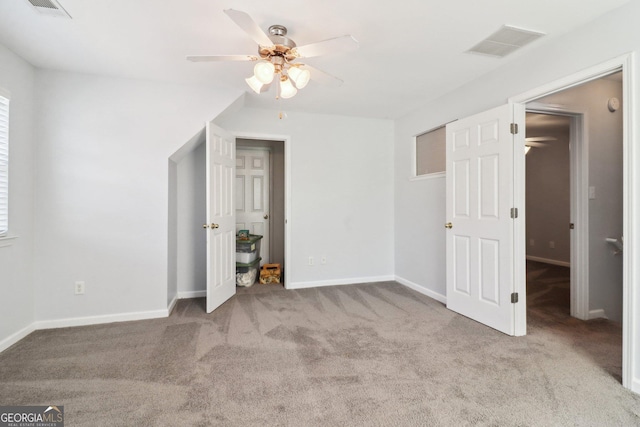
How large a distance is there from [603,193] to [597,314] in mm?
1237

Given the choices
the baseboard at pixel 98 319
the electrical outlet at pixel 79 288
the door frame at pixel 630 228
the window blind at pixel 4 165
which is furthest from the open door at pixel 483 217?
the window blind at pixel 4 165

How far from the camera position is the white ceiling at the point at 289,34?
6.37 feet

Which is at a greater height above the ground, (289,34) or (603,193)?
(289,34)

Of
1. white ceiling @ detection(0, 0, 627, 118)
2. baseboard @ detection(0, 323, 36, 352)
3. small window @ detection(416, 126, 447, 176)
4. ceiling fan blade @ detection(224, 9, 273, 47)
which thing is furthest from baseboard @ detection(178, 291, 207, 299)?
small window @ detection(416, 126, 447, 176)

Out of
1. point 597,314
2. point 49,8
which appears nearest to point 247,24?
point 49,8

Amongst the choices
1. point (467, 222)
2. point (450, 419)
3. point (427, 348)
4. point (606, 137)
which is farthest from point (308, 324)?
point (606, 137)

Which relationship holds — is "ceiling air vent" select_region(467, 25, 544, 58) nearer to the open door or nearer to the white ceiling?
the white ceiling

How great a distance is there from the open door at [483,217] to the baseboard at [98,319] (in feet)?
10.2

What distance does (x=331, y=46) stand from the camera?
1.81m

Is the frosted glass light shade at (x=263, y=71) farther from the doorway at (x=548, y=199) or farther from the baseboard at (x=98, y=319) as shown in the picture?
the doorway at (x=548, y=199)

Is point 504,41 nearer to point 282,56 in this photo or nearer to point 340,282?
point 282,56

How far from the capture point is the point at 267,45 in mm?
1919

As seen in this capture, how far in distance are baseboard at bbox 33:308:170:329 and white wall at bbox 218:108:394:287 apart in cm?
167

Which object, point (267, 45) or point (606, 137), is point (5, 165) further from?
point (606, 137)
